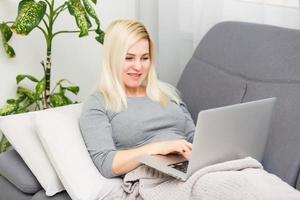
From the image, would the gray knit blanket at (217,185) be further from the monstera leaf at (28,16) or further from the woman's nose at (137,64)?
the monstera leaf at (28,16)

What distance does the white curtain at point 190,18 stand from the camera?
204cm

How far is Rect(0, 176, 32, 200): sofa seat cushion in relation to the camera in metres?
1.75

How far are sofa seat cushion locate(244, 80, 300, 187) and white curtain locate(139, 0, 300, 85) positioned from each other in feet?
1.31

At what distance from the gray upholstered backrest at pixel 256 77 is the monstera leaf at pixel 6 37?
0.86 meters

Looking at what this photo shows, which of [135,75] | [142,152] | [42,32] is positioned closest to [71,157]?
[142,152]

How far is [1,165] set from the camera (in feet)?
5.92

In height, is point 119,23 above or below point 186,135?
above

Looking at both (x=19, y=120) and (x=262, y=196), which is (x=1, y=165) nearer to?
(x=19, y=120)

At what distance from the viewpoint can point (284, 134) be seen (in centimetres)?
167

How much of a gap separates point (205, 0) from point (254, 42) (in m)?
0.45

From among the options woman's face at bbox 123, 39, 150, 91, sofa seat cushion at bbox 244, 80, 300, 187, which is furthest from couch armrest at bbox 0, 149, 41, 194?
sofa seat cushion at bbox 244, 80, 300, 187

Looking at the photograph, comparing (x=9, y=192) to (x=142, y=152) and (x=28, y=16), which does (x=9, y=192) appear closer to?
(x=142, y=152)

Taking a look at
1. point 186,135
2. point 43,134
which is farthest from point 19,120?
point 186,135

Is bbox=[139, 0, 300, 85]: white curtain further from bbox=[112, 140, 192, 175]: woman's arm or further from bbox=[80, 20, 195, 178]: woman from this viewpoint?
bbox=[112, 140, 192, 175]: woman's arm
